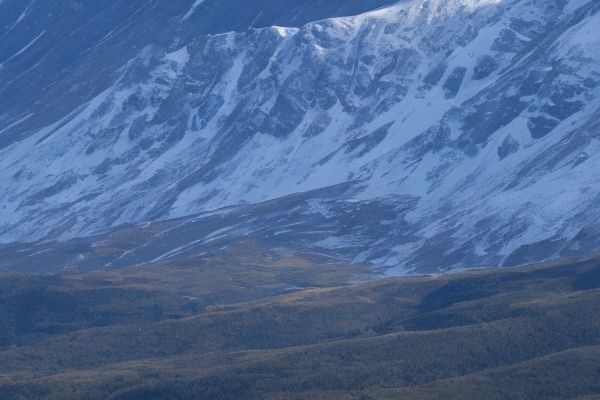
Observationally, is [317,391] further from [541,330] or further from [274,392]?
[541,330]

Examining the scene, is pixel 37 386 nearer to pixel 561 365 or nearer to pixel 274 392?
pixel 274 392

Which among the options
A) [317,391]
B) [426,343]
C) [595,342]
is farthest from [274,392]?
[595,342]

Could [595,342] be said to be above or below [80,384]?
below

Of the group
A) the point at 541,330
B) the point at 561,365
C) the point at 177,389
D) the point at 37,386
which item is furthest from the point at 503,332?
the point at 37,386

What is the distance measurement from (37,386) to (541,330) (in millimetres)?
49020

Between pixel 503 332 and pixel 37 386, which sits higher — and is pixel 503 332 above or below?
below

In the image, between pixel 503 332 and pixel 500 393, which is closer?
pixel 500 393

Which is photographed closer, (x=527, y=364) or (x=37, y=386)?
(x=527, y=364)

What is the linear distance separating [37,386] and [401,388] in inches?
1479

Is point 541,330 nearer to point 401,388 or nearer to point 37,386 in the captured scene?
point 401,388

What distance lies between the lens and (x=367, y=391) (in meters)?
183

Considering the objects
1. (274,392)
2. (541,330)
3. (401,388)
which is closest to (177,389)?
(274,392)

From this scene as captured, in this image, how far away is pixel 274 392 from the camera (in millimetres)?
186875

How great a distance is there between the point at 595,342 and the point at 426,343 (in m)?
16.7
